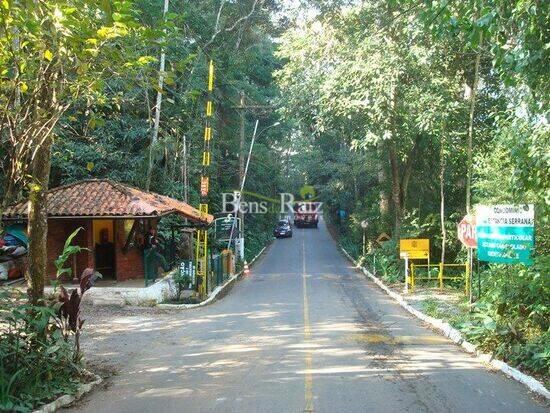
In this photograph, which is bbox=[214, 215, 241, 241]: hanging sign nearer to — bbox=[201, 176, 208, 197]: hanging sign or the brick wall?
bbox=[201, 176, 208, 197]: hanging sign

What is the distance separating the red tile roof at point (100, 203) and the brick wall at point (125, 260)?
1211mm

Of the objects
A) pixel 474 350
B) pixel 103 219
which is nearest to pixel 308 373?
pixel 474 350

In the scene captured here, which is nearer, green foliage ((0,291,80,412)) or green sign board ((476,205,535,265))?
green foliage ((0,291,80,412))

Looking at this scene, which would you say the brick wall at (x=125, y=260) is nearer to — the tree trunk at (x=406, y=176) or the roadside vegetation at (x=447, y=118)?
the roadside vegetation at (x=447, y=118)

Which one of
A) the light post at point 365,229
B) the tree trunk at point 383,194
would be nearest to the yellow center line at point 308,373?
the tree trunk at point 383,194

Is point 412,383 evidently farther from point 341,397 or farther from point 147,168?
point 147,168

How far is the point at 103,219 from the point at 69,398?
34.2 ft

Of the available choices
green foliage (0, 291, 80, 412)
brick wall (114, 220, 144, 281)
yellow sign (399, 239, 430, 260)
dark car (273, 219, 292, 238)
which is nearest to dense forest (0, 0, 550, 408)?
green foliage (0, 291, 80, 412)

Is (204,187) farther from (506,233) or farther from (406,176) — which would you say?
(506,233)

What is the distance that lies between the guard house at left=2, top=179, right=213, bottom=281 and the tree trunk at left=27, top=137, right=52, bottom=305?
317 inches

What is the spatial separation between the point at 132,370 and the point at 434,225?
17606 mm

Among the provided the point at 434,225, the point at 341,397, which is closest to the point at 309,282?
the point at 434,225

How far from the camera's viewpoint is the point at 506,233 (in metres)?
11.0

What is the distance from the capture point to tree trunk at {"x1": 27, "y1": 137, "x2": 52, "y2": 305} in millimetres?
7953
